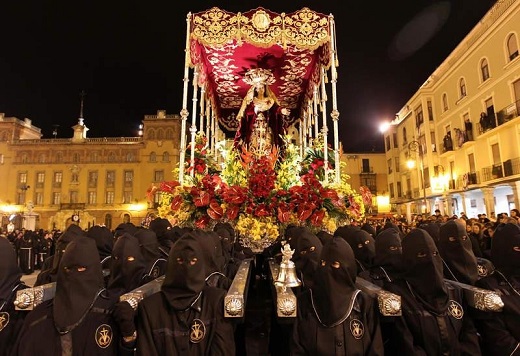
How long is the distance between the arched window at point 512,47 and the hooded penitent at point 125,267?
2296cm

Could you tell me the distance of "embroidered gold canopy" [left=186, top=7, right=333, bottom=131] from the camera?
26.8ft

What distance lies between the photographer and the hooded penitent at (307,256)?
398 centimetres

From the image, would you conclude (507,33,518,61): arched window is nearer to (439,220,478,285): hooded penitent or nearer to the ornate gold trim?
the ornate gold trim

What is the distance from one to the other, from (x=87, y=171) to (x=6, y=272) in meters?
52.4

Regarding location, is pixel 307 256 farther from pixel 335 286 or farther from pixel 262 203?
pixel 262 203

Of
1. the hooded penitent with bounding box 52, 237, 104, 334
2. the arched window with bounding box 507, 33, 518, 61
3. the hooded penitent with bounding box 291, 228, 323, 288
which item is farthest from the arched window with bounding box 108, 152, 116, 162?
the hooded penitent with bounding box 52, 237, 104, 334

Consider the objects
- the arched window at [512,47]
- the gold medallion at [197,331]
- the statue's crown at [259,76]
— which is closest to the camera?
the gold medallion at [197,331]

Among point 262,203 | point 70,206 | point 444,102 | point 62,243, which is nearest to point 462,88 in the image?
point 444,102

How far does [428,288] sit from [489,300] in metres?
0.46

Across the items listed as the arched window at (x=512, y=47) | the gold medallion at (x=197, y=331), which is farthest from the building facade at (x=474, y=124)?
the gold medallion at (x=197, y=331)

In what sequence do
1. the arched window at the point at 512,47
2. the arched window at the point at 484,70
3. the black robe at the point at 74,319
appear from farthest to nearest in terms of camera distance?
the arched window at the point at 484,70 → the arched window at the point at 512,47 → the black robe at the point at 74,319

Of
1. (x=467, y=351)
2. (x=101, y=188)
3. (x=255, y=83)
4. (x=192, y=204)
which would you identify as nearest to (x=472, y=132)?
(x=255, y=83)

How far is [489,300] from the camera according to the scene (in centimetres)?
277

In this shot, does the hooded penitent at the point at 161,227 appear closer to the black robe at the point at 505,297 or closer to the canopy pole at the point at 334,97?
the canopy pole at the point at 334,97
